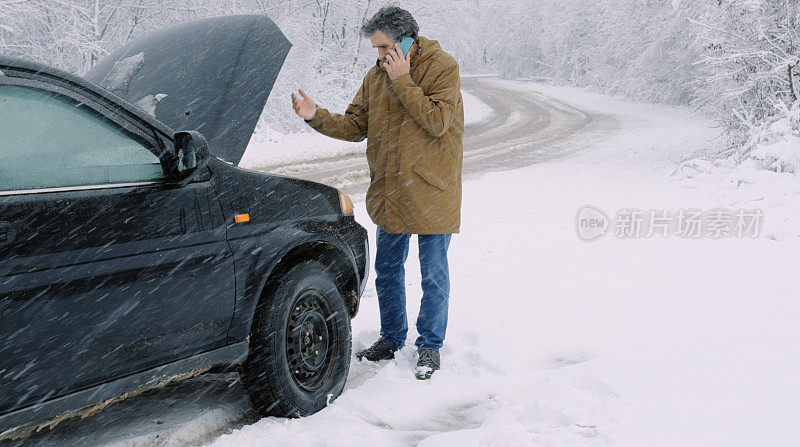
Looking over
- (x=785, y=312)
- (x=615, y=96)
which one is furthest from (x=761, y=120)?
(x=615, y=96)

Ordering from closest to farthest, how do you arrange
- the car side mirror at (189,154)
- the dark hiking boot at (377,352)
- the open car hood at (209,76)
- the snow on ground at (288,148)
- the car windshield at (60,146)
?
the car windshield at (60,146)
the car side mirror at (189,154)
the open car hood at (209,76)
the dark hiking boot at (377,352)
the snow on ground at (288,148)

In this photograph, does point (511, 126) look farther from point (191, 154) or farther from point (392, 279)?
point (191, 154)

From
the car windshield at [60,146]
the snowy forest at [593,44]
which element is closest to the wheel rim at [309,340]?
the car windshield at [60,146]

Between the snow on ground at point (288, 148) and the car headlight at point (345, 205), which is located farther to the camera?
the snow on ground at point (288, 148)

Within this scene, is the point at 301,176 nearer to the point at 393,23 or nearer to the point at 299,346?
the point at 393,23

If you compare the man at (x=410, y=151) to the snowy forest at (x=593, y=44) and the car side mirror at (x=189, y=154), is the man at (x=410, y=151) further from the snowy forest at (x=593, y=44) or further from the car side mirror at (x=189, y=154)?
the snowy forest at (x=593, y=44)

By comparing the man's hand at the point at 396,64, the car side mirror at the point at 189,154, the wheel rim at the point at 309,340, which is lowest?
the wheel rim at the point at 309,340

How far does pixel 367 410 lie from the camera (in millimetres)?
3375

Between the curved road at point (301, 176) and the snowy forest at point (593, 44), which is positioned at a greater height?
the snowy forest at point (593, 44)

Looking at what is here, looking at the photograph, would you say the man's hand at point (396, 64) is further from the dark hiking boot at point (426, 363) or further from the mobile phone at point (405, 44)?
the dark hiking boot at point (426, 363)

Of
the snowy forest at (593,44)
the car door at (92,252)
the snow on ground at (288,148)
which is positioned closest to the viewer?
the car door at (92,252)

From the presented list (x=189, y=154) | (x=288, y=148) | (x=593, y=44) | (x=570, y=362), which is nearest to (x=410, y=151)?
(x=189, y=154)

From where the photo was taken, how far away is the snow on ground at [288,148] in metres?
13.6

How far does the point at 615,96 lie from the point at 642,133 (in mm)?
15515
